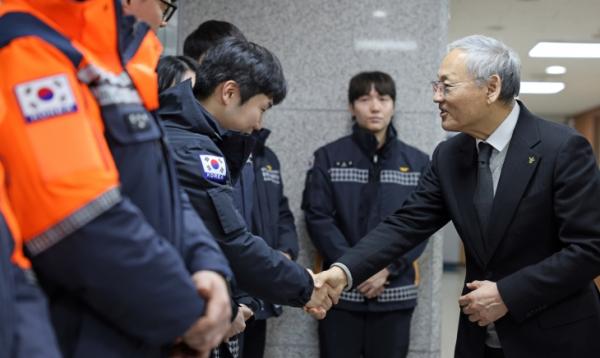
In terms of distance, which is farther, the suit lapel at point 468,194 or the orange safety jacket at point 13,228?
the suit lapel at point 468,194

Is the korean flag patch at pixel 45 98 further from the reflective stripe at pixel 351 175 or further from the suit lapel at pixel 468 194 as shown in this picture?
the reflective stripe at pixel 351 175

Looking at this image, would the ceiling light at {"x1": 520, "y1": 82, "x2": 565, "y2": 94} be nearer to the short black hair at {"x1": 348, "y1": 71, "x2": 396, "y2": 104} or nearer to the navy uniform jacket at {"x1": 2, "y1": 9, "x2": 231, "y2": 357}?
the short black hair at {"x1": 348, "y1": 71, "x2": 396, "y2": 104}

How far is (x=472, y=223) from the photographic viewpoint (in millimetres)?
2014

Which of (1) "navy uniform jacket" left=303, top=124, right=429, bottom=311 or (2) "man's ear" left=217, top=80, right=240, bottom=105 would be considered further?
(1) "navy uniform jacket" left=303, top=124, right=429, bottom=311

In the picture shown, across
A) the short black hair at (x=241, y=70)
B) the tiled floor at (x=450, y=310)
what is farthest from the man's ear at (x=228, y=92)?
the tiled floor at (x=450, y=310)

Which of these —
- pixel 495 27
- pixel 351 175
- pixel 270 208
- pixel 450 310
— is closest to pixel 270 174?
pixel 270 208

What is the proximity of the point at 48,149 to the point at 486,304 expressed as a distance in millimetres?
1393

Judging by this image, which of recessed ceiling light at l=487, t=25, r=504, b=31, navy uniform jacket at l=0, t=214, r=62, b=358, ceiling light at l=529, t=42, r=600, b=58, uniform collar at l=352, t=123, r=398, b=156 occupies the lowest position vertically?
navy uniform jacket at l=0, t=214, r=62, b=358

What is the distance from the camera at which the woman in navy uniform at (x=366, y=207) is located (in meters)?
3.09

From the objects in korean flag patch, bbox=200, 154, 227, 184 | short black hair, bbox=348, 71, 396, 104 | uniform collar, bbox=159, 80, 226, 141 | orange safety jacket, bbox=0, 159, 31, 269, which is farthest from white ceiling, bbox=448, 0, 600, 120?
orange safety jacket, bbox=0, 159, 31, 269

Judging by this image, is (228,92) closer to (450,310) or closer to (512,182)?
(512,182)

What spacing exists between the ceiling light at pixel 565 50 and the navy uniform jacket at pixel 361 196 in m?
4.34

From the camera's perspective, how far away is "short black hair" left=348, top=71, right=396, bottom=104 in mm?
3266

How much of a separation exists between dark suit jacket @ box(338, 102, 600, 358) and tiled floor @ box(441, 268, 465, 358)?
8.29 feet
